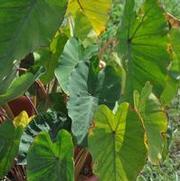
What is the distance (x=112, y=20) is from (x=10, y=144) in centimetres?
165

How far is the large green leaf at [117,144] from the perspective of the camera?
153 centimetres

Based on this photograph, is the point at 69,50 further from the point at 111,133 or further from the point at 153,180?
the point at 153,180

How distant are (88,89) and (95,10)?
0.86 feet

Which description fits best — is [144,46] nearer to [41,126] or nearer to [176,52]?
[176,52]

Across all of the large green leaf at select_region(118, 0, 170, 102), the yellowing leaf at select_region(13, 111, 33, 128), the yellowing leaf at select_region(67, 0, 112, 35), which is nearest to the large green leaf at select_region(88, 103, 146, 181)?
the large green leaf at select_region(118, 0, 170, 102)

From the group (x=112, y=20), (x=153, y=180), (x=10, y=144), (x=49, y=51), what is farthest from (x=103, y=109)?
(x=112, y=20)

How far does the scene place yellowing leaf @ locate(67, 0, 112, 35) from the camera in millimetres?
1843

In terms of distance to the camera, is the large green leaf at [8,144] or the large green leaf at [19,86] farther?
the large green leaf at [8,144]

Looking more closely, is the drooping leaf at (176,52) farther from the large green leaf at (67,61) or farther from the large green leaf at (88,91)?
the large green leaf at (67,61)

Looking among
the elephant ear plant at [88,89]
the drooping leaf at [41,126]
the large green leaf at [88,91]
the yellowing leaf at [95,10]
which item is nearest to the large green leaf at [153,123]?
the elephant ear plant at [88,89]

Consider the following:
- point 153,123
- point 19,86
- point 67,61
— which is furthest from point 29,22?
point 153,123

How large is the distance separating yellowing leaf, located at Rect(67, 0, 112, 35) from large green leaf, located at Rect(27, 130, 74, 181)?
449 mm

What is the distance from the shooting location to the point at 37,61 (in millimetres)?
1922

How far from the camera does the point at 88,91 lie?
5.65 feet
